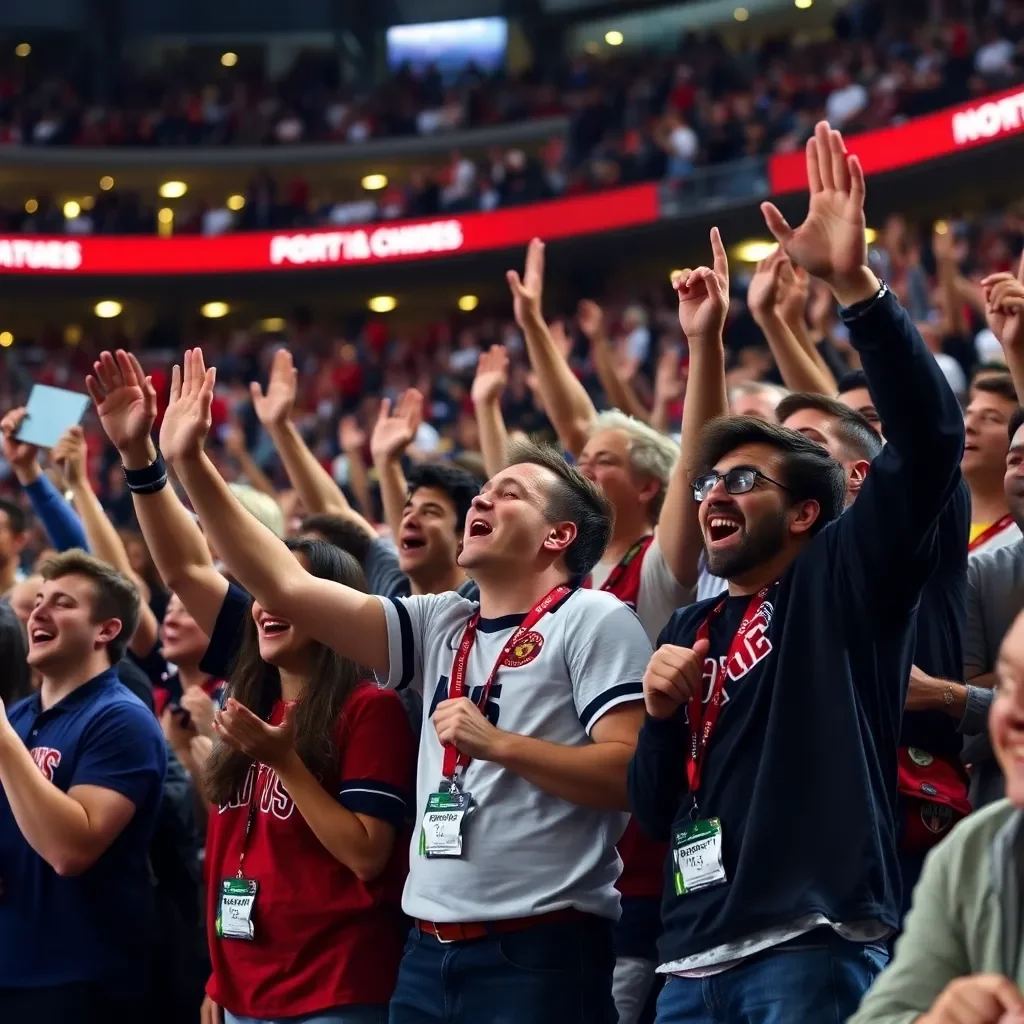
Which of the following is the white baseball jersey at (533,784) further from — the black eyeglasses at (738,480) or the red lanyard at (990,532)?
the red lanyard at (990,532)

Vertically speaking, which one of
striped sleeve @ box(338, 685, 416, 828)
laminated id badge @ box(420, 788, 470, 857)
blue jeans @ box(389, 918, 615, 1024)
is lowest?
blue jeans @ box(389, 918, 615, 1024)

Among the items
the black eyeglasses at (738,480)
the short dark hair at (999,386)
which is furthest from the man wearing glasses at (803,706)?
the short dark hair at (999,386)

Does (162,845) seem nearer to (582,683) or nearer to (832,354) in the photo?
(582,683)

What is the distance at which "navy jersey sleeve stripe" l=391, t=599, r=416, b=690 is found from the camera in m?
2.70

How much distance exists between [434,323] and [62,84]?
19.8 ft

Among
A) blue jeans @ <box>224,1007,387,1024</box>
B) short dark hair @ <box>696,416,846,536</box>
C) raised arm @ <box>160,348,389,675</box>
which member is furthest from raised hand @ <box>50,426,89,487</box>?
short dark hair @ <box>696,416,846,536</box>

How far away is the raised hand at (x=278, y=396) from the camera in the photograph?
401 centimetres

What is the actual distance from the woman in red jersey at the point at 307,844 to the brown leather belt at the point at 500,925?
326mm

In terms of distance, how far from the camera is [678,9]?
65.6ft

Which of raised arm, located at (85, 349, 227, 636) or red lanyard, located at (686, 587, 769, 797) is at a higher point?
raised arm, located at (85, 349, 227, 636)

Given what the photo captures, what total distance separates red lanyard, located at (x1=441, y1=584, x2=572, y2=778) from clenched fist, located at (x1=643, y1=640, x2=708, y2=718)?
40 centimetres

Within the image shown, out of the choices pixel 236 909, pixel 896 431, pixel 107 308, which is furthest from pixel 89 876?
pixel 107 308

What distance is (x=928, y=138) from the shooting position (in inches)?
512

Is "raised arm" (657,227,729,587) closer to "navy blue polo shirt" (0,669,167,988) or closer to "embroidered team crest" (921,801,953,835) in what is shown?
"embroidered team crest" (921,801,953,835)
